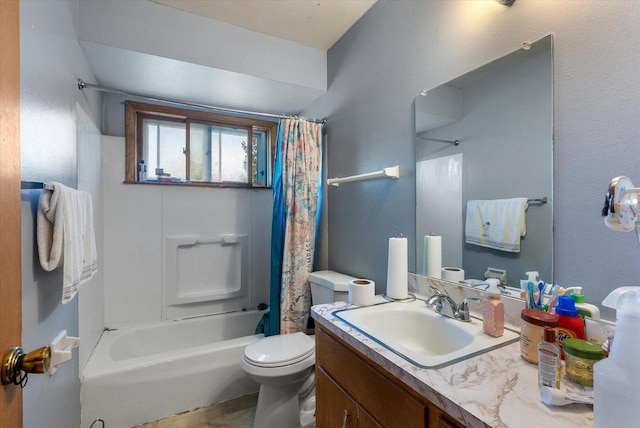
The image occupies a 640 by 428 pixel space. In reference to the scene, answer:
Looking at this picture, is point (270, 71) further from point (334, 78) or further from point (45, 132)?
point (45, 132)

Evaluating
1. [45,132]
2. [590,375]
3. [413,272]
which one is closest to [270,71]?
[45,132]

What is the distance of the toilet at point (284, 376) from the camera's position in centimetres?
147

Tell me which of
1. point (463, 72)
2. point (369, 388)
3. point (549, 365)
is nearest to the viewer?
point (549, 365)

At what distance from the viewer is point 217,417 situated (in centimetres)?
175

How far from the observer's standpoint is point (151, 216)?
89.8 inches

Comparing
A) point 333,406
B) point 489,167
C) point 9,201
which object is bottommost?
point 333,406

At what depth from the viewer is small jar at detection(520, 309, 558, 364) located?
76 centimetres

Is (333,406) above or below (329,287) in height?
below

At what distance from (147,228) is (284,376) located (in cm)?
160

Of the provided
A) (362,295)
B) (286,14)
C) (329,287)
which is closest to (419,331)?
A: (362,295)

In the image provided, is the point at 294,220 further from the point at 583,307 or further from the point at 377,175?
the point at 583,307

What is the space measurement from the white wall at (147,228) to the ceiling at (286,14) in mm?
1188

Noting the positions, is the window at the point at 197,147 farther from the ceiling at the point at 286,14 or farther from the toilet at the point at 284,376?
the toilet at the point at 284,376

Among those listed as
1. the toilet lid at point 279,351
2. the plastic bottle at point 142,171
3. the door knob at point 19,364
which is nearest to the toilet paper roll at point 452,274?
the toilet lid at point 279,351
